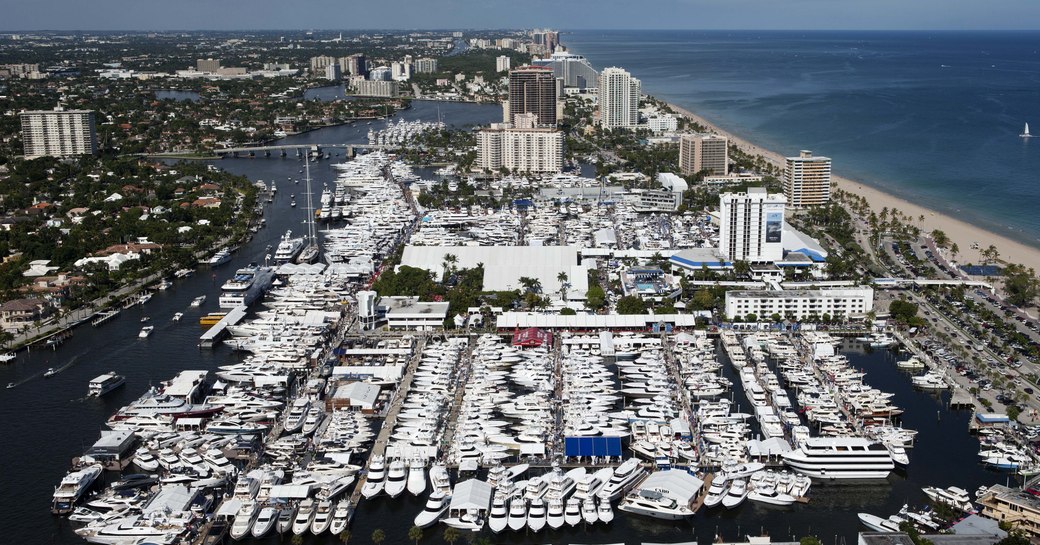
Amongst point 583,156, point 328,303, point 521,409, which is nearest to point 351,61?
point 583,156

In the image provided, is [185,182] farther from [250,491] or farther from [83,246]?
[250,491]

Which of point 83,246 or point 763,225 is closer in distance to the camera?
point 763,225

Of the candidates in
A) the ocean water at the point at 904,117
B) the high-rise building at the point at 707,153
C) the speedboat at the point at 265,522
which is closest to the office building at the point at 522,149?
the high-rise building at the point at 707,153

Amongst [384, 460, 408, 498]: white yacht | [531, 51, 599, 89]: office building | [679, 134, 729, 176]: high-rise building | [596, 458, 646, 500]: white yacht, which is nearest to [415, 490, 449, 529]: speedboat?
[384, 460, 408, 498]: white yacht

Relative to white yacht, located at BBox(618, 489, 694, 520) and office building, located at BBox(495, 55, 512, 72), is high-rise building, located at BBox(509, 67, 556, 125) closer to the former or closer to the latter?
office building, located at BBox(495, 55, 512, 72)

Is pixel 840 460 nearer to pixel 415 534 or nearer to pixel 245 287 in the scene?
pixel 415 534

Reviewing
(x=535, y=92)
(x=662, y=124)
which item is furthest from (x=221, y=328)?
(x=662, y=124)

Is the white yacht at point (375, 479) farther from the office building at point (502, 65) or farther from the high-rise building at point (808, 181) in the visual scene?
the office building at point (502, 65)
